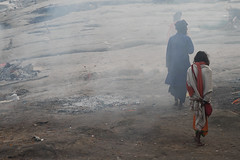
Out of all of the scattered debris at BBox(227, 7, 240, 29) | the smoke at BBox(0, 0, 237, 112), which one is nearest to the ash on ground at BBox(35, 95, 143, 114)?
the smoke at BBox(0, 0, 237, 112)

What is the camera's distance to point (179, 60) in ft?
21.4

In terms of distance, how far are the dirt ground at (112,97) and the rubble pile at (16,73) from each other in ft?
1.20

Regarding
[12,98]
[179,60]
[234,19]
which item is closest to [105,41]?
[234,19]

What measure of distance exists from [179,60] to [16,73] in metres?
7.21

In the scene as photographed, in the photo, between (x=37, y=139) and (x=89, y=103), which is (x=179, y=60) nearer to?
(x=89, y=103)

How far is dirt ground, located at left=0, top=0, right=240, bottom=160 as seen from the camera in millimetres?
4398

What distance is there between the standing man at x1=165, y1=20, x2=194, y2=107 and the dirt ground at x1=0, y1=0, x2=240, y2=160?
395 millimetres

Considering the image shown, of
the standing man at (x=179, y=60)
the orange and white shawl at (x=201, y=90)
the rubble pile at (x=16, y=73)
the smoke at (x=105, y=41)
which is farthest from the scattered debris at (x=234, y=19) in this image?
the orange and white shawl at (x=201, y=90)

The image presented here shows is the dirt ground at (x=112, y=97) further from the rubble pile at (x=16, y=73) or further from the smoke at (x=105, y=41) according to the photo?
the rubble pile at (x=16, y=73)

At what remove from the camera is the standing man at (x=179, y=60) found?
6359 millimetres

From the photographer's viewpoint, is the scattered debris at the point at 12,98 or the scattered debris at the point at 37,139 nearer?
the scattered debris at the point at 37,139

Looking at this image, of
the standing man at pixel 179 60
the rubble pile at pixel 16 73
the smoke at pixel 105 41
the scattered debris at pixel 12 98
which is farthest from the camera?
the rubble pile at pixel 16 73

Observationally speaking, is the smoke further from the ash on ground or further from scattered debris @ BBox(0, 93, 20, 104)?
scattered debris @ BBox(0, 93, 20, 104)

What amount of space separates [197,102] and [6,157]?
2743 millimetres
